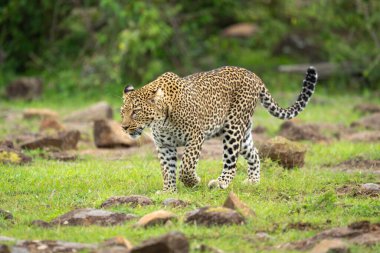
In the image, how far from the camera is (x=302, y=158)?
15352 mm

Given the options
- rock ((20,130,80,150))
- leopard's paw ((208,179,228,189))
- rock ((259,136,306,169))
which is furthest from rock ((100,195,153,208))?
rock ((20,130,80,150))

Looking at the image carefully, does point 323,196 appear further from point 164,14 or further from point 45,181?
point 164,14

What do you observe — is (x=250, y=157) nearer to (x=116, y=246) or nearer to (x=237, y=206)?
(x=237, y=206)

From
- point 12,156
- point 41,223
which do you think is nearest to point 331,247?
point 41,223

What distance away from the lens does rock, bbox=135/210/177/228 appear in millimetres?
10289

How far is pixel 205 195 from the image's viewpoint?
12664mm

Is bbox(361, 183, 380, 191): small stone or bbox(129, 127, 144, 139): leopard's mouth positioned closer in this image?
bbox(129, 127, 144, 139): leopard's mouth

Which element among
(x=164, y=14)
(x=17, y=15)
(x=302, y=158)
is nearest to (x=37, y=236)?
(x=302, y=158)

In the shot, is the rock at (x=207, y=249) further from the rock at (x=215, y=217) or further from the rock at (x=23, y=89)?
the rock at (x=23, y=89)

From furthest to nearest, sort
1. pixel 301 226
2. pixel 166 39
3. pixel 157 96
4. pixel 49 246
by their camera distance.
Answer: pixel 166 39
pixel 157 96
pixel 301 226
pixel 49 246

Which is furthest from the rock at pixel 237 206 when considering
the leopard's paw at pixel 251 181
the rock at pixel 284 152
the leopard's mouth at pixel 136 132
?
the rock at pixel 284 152

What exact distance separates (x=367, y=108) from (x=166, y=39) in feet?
21.4

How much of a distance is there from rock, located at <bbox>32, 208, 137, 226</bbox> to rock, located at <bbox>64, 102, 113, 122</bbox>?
406 inches

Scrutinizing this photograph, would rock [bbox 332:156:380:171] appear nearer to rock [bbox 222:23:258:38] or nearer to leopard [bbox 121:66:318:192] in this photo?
leopard [bbox 121:66:318:192]
